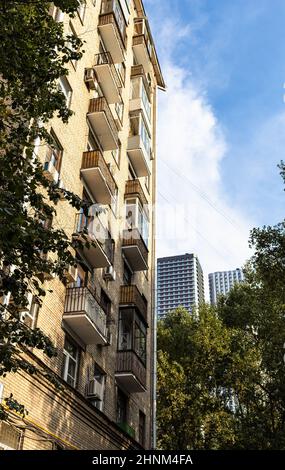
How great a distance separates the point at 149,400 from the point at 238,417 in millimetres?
9620

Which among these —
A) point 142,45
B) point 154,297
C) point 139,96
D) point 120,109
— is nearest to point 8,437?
point 154,297

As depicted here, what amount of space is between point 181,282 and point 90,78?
8411 cm

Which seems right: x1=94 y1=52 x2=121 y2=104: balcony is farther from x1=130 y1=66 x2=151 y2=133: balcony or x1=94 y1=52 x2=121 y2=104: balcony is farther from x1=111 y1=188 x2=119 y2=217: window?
x1=111 y1=188 x2=119 y2=217: window

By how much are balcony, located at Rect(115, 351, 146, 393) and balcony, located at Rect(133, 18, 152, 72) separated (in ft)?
53.0

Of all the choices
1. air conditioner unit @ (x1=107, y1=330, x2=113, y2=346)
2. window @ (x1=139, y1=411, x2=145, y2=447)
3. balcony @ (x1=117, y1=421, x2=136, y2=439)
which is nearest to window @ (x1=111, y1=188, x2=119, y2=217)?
air conditioner unit @ (x1=107, y1=330, x2=113, y2=346)

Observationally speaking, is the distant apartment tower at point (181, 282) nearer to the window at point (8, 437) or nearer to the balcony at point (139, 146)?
the balcony at point (139, 146)

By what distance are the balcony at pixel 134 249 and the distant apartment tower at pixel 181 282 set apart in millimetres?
74620

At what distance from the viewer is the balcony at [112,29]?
71.5 feet

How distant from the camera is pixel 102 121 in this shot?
757 inches

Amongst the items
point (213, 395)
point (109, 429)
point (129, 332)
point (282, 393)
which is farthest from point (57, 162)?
point (282, 393)

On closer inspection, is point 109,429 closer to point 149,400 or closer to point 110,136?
point 149,400

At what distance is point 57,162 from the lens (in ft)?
52.5

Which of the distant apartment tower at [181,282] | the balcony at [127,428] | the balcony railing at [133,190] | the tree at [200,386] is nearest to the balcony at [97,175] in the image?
the balcony railing at [133,190]

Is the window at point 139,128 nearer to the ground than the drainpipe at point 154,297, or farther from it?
farther from it
